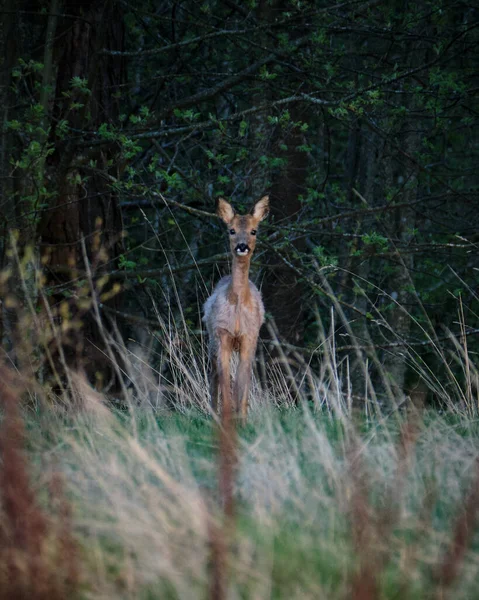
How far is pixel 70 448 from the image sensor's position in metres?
4.54

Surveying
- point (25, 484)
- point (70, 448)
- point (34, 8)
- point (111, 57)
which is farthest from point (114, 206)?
point (25, 484)

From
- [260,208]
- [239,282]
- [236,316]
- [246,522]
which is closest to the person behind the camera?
[246,522]

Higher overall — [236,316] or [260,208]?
[260,208]

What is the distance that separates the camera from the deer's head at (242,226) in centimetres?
795

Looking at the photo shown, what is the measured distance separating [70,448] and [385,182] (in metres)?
8.35

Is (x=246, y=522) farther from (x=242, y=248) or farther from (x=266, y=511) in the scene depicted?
(x=242, y=248)

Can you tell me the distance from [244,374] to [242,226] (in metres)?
1.42

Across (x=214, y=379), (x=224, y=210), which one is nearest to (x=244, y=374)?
(x=214, y=379)

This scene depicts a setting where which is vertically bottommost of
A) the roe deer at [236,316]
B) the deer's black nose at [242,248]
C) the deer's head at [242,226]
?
the roe deer at [236,316]

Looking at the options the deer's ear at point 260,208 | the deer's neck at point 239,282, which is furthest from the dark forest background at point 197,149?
the deer's neck at point 239,282

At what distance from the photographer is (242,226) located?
8.12m

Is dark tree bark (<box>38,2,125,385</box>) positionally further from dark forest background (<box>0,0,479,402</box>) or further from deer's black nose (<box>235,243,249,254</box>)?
deer's black nose (<box>235,243,249,254</box>)

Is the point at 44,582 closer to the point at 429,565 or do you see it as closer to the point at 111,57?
the point at 429,565

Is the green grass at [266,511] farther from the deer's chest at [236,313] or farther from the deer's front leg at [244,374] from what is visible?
the deer's chest at [236,313]
